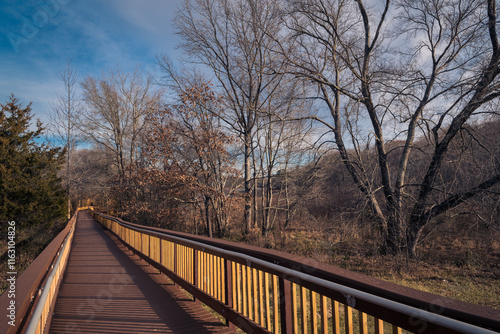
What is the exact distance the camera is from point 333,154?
1315cm

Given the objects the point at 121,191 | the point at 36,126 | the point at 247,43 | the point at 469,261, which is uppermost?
the point at 247,43

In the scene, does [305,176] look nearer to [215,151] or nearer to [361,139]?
[361,139]

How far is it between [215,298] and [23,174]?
23.7 metres

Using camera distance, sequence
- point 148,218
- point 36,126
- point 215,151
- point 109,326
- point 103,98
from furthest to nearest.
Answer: point 103,98, point 36,126, point 148,218, point 215,151, point 109,326

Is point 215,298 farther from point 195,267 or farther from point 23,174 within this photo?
point 23,174

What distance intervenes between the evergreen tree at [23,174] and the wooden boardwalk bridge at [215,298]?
16184mm

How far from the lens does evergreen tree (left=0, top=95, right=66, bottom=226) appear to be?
2061cm

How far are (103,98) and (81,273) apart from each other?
31842 mm

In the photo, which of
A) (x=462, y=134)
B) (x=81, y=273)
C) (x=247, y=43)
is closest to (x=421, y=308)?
(x=81, y=273)

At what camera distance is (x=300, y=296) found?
278cm

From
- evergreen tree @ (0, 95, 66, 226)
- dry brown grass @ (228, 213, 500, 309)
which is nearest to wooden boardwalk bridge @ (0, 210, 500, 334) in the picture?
dry brown grass @ (228, 213, 500, 309)

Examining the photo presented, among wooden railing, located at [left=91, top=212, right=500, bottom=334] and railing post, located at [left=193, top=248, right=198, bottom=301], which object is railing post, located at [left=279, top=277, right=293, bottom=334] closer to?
wooden railing, located at [left=91, top=212, right=500, bottom=334]

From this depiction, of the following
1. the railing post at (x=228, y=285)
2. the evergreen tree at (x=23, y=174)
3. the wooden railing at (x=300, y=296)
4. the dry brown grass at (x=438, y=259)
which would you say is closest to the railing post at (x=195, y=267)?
the wooden railing at (x=300, y=296)

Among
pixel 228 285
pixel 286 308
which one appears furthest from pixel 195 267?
pixel 286 308
